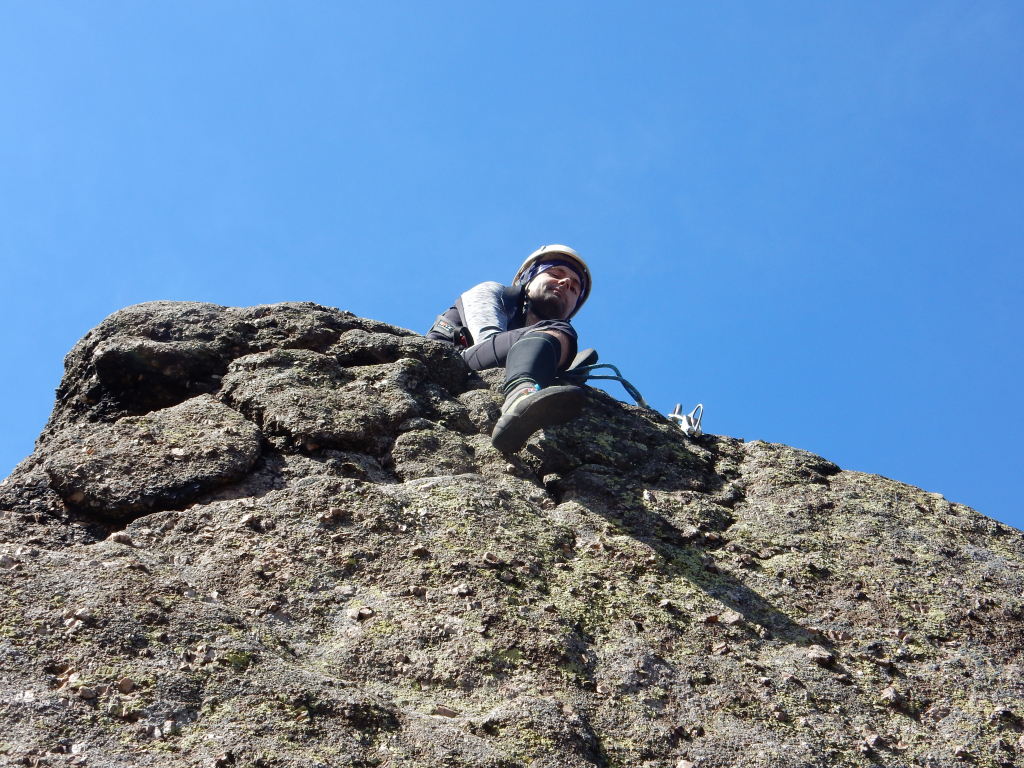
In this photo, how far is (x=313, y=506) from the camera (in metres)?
3.39

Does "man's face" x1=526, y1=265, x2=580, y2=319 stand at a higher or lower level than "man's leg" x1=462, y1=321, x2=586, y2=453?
higher

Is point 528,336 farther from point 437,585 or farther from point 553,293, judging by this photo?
point 437,585

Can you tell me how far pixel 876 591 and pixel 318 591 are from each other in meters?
2.08

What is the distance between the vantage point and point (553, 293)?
634 centimetres

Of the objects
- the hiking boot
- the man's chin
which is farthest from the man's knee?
the man's chin

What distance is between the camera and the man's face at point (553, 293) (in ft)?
20.8

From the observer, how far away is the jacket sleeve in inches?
222

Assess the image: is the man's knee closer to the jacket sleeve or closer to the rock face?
the rock face

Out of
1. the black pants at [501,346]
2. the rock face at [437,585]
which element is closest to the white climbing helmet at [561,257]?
the black pants at [501,346]

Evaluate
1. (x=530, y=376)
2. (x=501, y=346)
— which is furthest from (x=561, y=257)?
(x=530, y=376)

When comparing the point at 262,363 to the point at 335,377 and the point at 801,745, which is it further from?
the point at 801,745

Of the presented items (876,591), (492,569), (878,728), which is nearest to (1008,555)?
(876,591)

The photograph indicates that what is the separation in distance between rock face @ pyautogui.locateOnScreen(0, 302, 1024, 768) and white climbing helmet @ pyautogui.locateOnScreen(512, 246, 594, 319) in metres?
2.07

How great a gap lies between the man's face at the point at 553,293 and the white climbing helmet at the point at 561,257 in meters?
0.14
